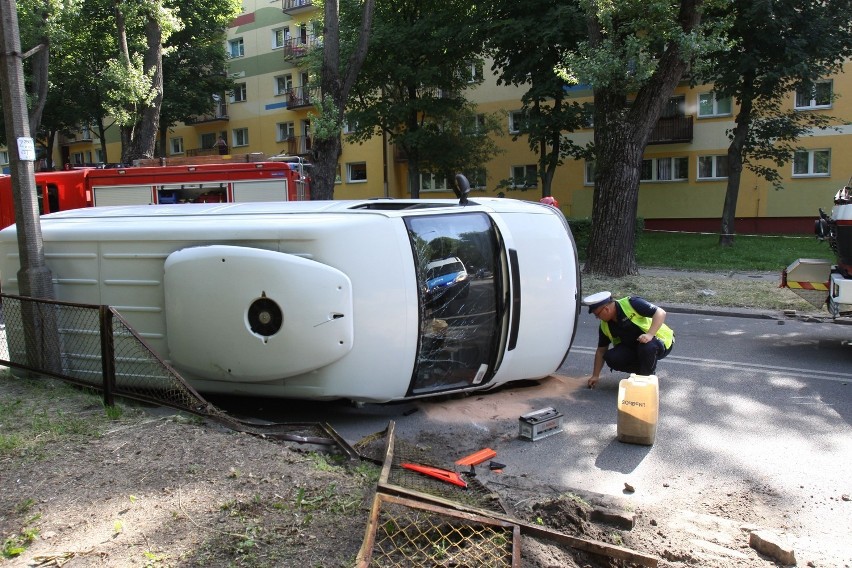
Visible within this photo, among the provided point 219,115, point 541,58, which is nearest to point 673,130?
point 541,58

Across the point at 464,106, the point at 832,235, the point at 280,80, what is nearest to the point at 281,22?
the point at 280,80

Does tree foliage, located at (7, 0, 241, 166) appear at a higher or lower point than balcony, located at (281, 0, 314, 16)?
lower

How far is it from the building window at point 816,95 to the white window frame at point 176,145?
37238mm

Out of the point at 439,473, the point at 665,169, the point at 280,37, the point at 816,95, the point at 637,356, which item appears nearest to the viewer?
the point at 439,473

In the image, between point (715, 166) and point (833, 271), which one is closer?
point (833, 271)

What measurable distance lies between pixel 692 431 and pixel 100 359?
A: 15.9 ft

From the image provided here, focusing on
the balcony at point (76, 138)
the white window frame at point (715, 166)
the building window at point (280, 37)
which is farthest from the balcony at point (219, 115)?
the white window frame at point (715, 166)

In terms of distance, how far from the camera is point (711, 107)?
29.3m

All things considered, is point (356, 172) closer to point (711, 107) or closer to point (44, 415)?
point (711, 107)

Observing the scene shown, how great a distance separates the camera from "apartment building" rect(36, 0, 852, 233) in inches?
1072

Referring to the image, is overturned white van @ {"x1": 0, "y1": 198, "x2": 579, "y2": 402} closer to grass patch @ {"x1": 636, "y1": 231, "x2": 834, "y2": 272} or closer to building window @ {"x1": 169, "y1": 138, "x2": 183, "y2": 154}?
grass patch @ {"x1": 636, "y1": 231, "x2": 834, "y2": 272}

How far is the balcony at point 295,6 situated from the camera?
1561 inches

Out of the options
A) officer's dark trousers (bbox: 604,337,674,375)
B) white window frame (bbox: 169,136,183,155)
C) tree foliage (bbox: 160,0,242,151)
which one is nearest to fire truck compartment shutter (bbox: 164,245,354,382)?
officer's dark trousers (bbox: 604,337,674,375)

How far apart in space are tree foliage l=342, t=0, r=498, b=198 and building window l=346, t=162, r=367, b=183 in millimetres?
8862
